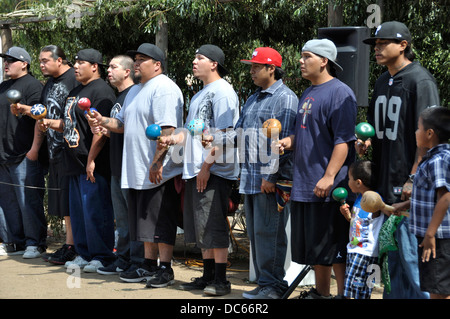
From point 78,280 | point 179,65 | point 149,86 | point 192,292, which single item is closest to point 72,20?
point 179,65

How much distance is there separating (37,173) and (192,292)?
301cm

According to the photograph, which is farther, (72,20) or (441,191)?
(72,20)

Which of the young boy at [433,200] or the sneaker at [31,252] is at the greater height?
the young boy at [433,200]

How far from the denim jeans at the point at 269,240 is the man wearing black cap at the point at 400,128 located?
3.65 feet

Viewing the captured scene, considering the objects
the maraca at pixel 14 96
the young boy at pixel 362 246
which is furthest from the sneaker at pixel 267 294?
the maraca at pixel 14 96

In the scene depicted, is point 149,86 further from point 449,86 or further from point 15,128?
point 449,86

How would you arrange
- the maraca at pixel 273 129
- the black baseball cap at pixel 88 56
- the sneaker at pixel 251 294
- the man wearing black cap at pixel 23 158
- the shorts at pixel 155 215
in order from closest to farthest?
the maraca at pixel 273 129
the sneaker at pixel 251 294
the shorts at pixel 155 215
the black baseball cap at pixel 88 56
the man wearing black cap at pixel 23 158

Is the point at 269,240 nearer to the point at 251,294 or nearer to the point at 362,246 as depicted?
the point at 251,294

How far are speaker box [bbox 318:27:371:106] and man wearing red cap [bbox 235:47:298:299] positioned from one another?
57 centimetres

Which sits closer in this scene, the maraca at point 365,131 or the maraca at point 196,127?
the maraca at point 365,131

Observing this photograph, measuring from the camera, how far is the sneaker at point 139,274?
668cm

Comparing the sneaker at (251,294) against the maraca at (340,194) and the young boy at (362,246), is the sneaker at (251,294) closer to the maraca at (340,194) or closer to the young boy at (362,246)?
the young boy at (362,246)

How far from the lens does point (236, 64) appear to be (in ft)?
29.1

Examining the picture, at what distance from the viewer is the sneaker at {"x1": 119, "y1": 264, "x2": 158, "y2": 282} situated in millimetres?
6680
